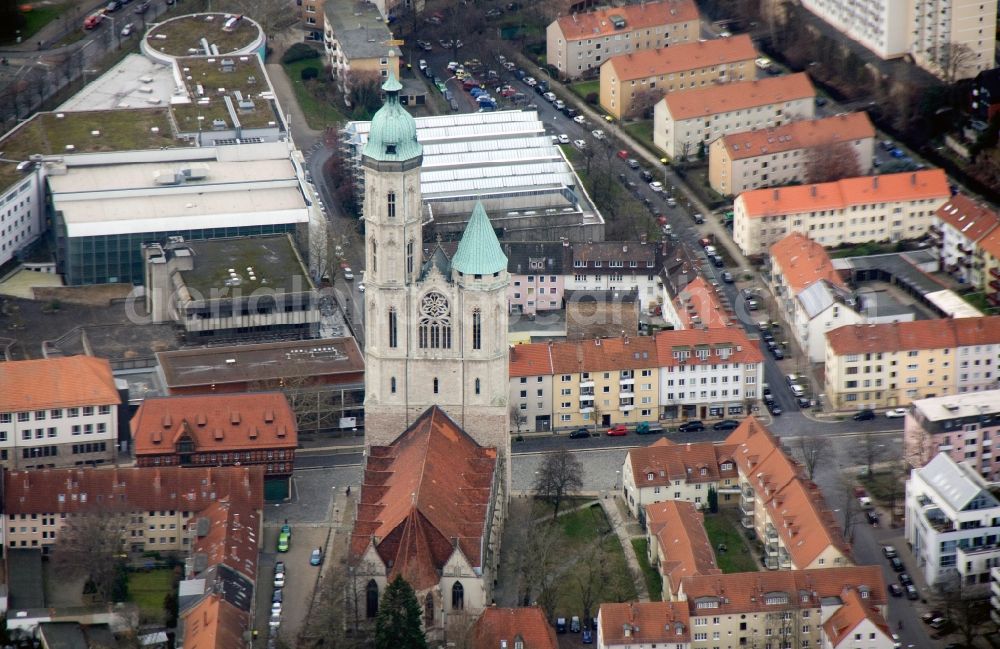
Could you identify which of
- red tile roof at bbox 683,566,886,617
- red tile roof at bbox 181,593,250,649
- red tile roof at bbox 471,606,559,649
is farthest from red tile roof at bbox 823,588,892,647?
red tile roof at bbox 181,593,250,649

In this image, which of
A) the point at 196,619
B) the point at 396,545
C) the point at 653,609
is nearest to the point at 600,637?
the point at 653,609

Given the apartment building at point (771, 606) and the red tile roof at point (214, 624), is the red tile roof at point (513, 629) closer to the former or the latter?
the apartment building at point (771, 606)

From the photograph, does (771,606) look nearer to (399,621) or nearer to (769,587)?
(769,587)

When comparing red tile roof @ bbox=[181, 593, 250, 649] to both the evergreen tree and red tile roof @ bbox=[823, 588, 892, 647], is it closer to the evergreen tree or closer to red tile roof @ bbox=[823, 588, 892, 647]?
the evergreen tree

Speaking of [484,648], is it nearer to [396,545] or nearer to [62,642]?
[396,545]

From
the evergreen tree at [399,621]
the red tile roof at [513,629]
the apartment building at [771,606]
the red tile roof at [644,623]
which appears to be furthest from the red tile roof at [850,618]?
the evergreen tree at [399,621]

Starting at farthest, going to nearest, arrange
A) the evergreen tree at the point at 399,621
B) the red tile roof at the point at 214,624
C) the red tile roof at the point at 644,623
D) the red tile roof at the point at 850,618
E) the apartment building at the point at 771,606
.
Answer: the apartment building at the point at 771,606, the red tile roof at the point at 644,623, the red tile roof at the point at 850,618, the red tile roof at the point at 214,624, the evergreen tree at the point at 399,621
